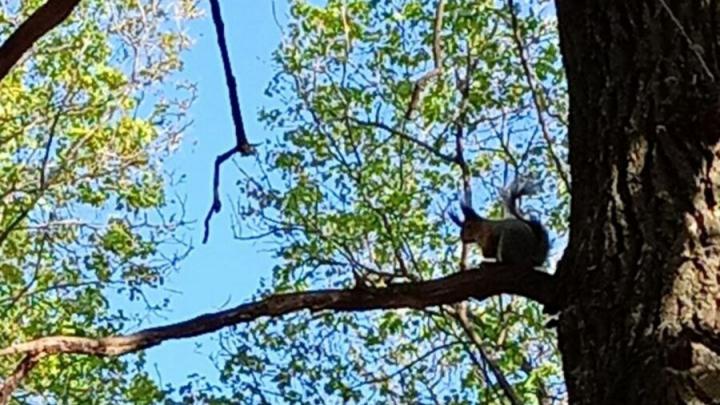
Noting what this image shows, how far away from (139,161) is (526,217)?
5036 mm

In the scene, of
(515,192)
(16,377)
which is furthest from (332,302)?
(515,192)

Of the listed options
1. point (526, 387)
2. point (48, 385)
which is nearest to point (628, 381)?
point (526, 387)

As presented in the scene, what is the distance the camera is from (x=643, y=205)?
123 centimetres

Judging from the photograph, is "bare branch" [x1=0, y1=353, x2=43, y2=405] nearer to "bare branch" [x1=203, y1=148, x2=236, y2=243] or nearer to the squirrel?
"bare branch" [x1=203, y1=148, x2=236, y2=243]

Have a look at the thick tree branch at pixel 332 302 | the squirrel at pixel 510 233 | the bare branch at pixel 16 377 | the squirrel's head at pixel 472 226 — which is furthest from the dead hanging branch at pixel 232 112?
the squirrel's head at pixel 472 226

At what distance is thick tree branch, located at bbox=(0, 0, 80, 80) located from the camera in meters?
1.05

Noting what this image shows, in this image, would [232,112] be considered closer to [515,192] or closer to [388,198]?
[515,192]

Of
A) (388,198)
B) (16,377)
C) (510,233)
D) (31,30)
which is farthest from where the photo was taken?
(388,198)

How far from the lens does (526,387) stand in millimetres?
4629

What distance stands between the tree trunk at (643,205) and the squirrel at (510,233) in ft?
1.27

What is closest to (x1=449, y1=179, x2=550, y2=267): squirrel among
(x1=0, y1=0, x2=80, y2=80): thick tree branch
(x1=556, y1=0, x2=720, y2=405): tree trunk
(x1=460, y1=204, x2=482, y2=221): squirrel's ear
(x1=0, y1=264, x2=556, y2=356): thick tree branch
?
(x1=460, y1=204, x2=482, y2=221): squirrel's ear

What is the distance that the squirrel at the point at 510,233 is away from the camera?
1818 mm

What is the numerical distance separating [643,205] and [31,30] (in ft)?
2.04

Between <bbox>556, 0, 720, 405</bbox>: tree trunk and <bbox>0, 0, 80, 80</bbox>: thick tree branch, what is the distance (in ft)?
1.86
